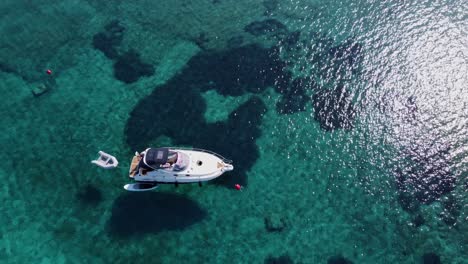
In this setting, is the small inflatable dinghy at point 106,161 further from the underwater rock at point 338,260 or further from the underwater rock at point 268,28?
the underwater rock at point 268,28

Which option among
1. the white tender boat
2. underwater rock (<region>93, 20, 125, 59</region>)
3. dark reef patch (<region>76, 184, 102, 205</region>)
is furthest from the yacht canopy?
underwater rock (<region>93, 20, 125, 59</region>)

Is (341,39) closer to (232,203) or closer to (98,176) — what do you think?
(232,203)

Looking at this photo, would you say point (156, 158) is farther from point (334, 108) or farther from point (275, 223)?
point (334, 108)

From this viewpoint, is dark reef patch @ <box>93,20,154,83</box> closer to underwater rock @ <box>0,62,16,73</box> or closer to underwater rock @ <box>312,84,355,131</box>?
underwater rock @ <box>0,62,16,73</box>

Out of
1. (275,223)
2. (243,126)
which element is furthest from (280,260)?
(243,126)

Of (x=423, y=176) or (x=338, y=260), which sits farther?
(x=423, y=176)
